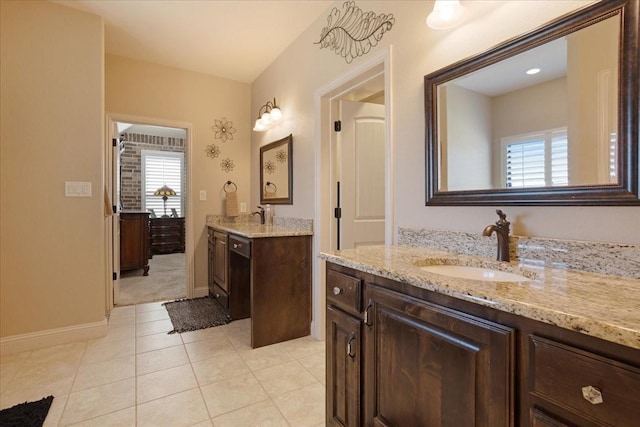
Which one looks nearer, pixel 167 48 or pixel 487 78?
pixel 487 78

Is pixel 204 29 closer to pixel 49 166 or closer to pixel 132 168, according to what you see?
pixel 49 166

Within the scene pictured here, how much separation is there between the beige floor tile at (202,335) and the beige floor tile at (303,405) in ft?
3.45

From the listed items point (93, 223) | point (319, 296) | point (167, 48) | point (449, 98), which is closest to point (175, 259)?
point (93, 223)

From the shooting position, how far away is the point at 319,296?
2537mm

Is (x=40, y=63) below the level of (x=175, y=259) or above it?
above

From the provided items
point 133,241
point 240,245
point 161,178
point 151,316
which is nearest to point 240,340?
point 240,245

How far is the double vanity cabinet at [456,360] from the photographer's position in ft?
1.92

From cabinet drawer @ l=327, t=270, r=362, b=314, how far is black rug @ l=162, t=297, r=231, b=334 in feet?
6.15

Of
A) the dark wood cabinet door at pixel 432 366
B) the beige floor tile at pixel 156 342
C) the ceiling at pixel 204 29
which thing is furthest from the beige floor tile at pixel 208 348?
the ceiling at pixel 204 29

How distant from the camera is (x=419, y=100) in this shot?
5.42 feet

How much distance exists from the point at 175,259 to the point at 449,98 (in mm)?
5897

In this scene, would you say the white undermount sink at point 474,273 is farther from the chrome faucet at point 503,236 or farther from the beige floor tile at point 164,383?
the beige floor tile at point 164,383

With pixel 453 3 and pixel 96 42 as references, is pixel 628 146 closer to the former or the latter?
pixel 453 3

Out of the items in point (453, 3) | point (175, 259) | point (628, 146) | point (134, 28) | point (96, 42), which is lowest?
point (175, 259)
